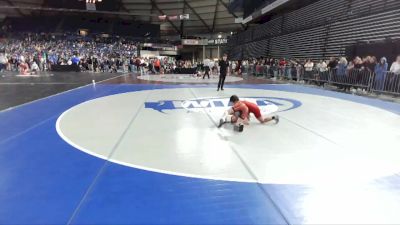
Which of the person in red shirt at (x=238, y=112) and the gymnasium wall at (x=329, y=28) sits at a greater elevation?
the gymnasium wall at (x=329, y=28)

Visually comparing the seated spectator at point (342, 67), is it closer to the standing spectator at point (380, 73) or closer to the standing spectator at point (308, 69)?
the standing spectator at point (380, 73)

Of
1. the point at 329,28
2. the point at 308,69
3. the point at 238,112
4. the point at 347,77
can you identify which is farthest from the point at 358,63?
the point at 238,112

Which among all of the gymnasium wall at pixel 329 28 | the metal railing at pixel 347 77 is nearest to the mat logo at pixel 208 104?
the metal railing at pixel 347 77

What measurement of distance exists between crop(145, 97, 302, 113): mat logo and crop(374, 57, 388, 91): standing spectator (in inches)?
170

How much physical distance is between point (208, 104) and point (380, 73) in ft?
23.7

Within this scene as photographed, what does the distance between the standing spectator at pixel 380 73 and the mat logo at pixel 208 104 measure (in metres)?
4.31

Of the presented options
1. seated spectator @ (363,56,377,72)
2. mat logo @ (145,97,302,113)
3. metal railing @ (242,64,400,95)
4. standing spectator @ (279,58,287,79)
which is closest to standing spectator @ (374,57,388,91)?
metal railing @ (242,64,400,95)

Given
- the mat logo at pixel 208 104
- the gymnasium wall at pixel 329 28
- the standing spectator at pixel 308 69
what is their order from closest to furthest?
the mat logo at pixel 208 104 < the gymnasium wall at pixel 329 28 < the standing spectator at pixel 308 69

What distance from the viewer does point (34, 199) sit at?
300 cm

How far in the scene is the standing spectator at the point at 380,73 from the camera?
38.2 feet

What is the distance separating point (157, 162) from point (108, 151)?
91 centimetres

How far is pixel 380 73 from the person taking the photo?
11.9 meters

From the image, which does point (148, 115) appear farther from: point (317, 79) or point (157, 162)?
point (317, 79)

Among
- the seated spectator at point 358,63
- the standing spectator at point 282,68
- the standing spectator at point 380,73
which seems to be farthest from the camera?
the standing spectator at point 282,68
